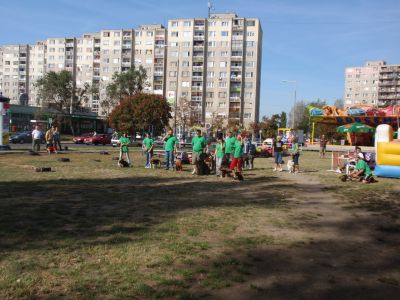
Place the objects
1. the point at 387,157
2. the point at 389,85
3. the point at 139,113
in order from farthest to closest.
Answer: the point at 389,85
the point at 139,113
the point at 387,157

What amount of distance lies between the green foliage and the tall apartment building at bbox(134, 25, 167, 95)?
150 ft

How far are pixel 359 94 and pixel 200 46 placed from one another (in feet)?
224

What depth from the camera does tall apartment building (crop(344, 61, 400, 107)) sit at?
442 ft

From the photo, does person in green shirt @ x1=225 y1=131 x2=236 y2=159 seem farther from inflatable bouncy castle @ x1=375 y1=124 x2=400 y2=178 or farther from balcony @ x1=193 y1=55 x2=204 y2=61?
balcony @ x1=193 y1=55 x2=204 y2=61

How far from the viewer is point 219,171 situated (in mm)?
16391

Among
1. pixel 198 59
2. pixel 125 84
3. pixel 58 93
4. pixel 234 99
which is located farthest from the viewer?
pixel 198 59

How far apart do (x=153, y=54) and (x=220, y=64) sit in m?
17.8

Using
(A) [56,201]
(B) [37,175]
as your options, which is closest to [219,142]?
(B) [37,175]

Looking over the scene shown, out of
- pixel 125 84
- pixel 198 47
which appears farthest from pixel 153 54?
pixel 125 84

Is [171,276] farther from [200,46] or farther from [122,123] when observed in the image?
[200,46]

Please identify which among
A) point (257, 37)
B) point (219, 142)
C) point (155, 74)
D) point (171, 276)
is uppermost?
point (257, 37)

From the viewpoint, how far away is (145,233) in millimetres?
6781

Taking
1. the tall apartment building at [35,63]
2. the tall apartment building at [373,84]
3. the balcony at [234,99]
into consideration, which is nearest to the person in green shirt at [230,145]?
the balcony at [234,99]

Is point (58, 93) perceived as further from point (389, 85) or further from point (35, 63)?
point (389, 85)
